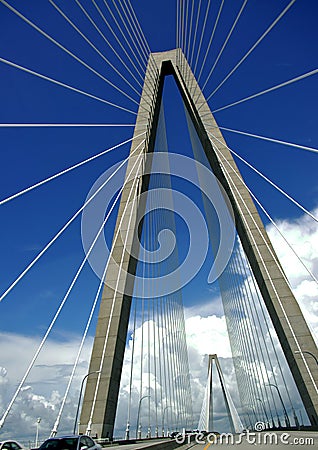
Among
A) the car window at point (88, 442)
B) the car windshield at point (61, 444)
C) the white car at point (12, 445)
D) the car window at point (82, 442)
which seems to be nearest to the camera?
the car windshield at point (61, 444)

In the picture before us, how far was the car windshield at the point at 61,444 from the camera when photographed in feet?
34.9

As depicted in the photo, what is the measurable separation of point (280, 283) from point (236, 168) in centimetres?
755

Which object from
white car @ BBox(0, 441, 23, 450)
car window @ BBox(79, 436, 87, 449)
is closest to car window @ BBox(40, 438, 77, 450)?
car window @ BBox(79, 436, 87, 449)

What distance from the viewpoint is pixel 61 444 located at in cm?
1074

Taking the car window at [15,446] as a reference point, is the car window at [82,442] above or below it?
below

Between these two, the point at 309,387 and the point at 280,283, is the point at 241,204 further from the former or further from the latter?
the point at 309,387

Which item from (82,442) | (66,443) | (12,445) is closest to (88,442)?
(82,442)

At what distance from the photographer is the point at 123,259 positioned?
864 inches

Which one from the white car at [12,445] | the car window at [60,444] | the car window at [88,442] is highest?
the white car at [12,445]

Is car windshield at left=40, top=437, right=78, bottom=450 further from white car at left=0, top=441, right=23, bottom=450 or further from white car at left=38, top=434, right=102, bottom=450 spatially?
white car at left=0, top=441, right=23, bottom=450

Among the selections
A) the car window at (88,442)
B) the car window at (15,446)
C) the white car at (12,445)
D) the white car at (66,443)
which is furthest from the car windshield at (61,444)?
the car window at (15,446)

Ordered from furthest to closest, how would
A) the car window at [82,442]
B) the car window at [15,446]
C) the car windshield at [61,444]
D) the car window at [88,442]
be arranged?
the car window at [15,446] < the car window at [88,442] < the car window at [82,442] < the car windshield at [61,444]

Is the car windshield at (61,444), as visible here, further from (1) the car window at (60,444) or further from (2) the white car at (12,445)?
(2) the white car at (12,445)

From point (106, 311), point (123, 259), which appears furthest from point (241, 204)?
point (106, 311)
